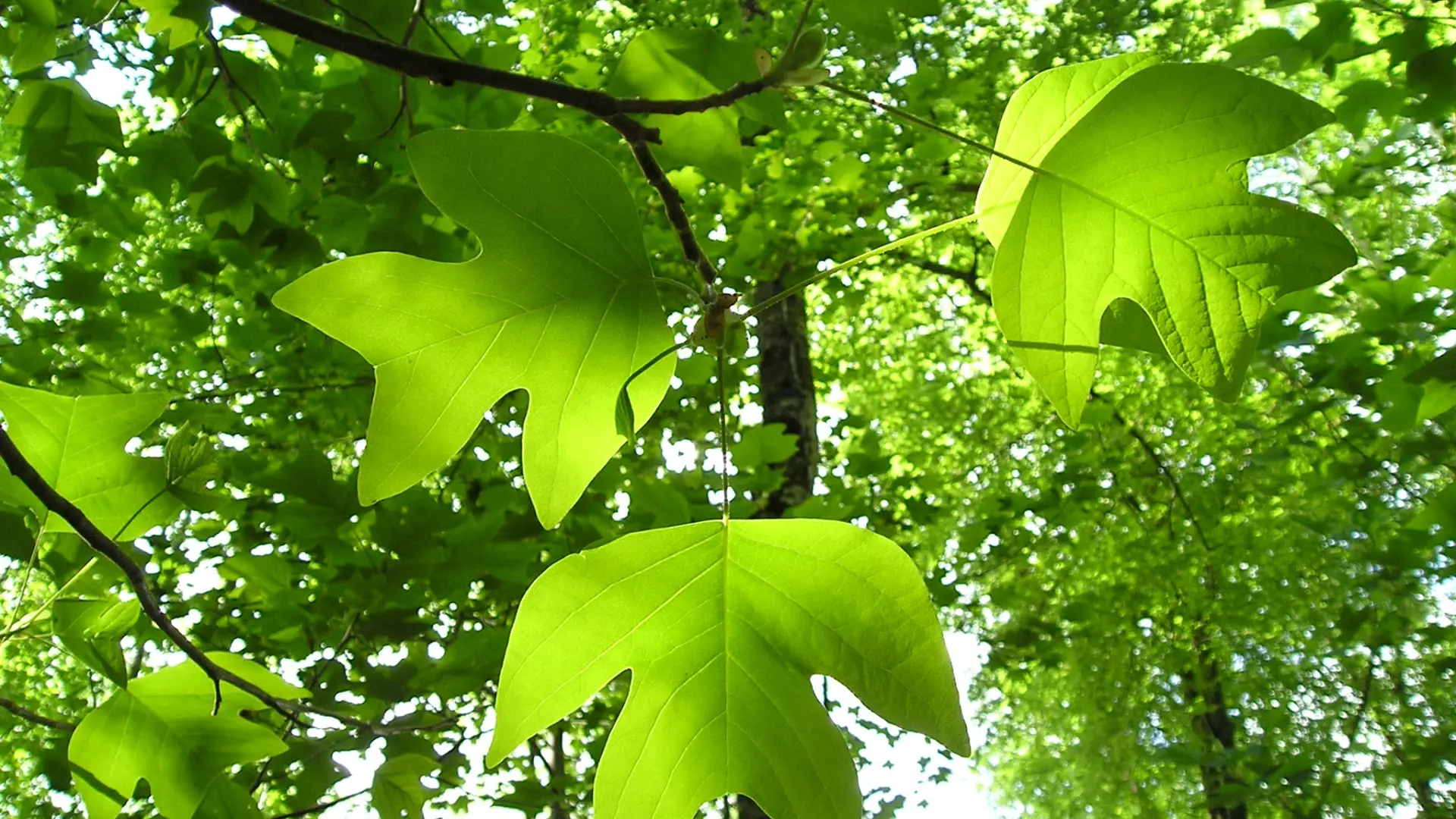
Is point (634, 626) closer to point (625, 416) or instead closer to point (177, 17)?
point (625, 416)

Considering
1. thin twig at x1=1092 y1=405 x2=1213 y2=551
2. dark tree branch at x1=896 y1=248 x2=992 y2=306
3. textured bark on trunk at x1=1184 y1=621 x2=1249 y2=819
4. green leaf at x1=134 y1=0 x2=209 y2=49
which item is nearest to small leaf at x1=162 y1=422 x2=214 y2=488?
green leaf at x1=134 y1=0 x2=209 y2=49

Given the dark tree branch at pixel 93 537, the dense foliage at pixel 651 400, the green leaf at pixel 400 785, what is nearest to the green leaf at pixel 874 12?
the dense foliage at pixel 651 400

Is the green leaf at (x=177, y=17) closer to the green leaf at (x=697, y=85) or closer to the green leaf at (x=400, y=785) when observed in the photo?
the green leaf at (x=697, y=85)

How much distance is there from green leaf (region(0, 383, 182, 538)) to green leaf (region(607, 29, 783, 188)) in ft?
3.06

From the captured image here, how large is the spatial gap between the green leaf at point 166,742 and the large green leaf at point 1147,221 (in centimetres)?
131

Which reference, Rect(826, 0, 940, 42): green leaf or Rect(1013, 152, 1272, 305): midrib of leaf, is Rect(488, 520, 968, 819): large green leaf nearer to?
Rect(1013, 152, 1272, 305): midrib of leaf

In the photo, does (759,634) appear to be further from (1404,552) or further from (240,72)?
(1404,552)

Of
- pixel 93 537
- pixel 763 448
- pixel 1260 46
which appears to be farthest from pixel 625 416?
pixel 1260 46

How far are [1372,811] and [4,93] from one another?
7358mm

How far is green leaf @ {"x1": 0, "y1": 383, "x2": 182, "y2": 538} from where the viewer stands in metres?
1.33

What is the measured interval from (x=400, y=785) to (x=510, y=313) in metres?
1.09

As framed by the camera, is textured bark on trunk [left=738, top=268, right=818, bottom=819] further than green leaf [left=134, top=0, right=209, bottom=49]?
Yes

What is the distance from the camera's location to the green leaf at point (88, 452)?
133 centimetres

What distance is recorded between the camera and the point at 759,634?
3.47 feet
